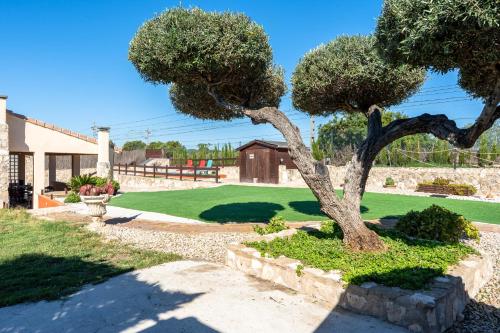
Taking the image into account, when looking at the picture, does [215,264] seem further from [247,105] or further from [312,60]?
[312,60]

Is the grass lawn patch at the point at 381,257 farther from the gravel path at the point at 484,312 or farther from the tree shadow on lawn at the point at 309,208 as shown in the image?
the tree shadow on lawn at the point at 309,208

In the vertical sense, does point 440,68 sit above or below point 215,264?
above

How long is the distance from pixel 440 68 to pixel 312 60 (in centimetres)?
311

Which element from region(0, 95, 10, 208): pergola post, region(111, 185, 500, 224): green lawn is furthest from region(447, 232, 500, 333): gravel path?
region(0, 95, 10, 208): pergola post

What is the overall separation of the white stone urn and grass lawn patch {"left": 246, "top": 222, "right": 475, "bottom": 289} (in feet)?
17.4

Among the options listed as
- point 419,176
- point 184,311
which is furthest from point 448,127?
point 419,176

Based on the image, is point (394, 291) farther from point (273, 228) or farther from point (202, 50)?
point (202, 50)

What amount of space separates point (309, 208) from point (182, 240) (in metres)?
6.04

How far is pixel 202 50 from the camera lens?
5988 mm

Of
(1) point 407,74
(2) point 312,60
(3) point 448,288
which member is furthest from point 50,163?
(3) point 448,288

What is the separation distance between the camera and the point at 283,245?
19.0 feet

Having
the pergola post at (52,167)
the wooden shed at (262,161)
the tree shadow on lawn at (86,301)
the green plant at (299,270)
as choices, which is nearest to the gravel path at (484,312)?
the green plant at (299,270)

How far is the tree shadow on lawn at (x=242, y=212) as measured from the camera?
34.8ft

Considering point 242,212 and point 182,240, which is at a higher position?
point 242,212
